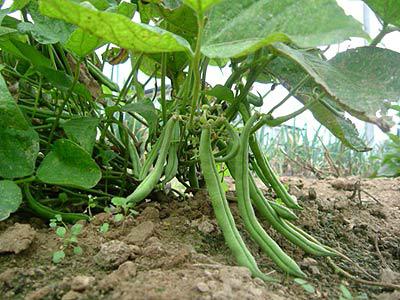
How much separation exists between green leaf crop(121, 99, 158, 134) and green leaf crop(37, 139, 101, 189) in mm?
106

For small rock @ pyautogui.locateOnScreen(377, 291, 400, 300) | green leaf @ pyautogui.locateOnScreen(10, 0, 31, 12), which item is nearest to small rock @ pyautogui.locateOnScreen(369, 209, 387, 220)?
small rock @ pyautogui.locateOnScreen(377, 291, 400, 300)

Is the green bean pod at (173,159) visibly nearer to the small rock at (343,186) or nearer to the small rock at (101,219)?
the small rock at (101,219)

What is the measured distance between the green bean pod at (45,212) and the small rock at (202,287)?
32cm

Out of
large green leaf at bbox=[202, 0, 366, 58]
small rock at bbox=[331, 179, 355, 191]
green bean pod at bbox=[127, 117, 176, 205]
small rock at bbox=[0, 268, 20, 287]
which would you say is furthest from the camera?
small rock at bbox=[331, 179, 355, 191]

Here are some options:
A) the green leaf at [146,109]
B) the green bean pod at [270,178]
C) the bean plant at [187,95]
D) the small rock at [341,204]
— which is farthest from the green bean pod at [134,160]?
the small rock at [341,204]

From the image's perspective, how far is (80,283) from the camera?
0.60 m

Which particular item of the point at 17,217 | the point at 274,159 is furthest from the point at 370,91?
the point at 274,159

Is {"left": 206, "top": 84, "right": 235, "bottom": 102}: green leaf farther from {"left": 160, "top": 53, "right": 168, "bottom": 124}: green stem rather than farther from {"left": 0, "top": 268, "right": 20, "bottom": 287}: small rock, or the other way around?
{"left": 0, "top": 268, "right": 20, "bottom": 287}: small rock

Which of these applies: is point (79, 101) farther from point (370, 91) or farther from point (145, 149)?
point (370, 91)

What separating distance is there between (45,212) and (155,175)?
0.22m

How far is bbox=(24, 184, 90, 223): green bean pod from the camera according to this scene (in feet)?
2.77

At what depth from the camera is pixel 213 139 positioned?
843 mm

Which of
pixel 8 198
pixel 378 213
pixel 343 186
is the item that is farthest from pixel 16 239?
pixel 343 186

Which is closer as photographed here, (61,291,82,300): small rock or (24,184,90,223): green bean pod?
(61,291,82,300): small rock
